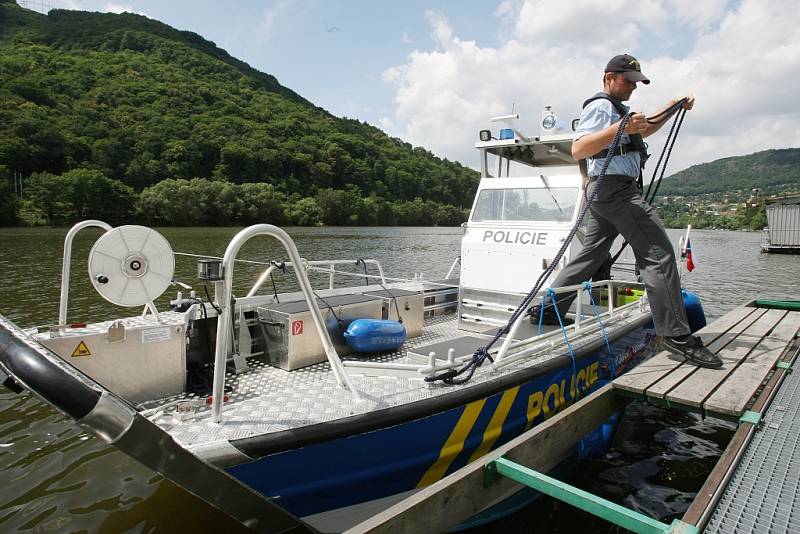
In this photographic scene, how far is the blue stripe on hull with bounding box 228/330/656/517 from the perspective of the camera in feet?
8.86

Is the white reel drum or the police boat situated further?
the white reel drum

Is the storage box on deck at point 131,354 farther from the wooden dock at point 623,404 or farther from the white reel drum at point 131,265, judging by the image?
the wooden dock at point 623,404

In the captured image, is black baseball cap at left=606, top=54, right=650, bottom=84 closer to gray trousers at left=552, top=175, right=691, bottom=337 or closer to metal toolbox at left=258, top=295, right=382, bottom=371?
gray trousers at left=552, top=175, right=691, bottom=337

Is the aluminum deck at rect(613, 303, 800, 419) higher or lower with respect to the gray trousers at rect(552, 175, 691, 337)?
lower

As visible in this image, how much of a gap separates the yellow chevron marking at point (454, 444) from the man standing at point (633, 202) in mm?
1939

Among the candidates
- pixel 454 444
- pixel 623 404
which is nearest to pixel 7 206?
pixel 454 444

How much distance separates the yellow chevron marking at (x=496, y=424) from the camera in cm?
358

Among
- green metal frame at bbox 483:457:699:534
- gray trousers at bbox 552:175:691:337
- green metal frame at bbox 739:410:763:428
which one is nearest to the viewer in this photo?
green metal frame at bbox 483:457:699:534

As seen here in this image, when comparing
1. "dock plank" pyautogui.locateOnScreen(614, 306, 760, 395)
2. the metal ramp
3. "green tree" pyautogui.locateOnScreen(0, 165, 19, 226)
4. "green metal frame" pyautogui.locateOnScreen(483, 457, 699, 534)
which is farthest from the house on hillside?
"green tree" pyautogui.locateOnScreen(0, 165, 19, 226)

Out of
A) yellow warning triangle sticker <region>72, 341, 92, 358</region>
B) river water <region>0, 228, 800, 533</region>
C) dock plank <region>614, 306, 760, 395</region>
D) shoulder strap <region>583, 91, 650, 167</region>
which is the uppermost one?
shoulder strap <region>583, 91, 650, 167</region>

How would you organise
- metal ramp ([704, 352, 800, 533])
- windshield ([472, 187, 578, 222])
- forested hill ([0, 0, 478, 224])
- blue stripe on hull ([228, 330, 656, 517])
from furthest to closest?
forested hill ([0, 0, 478, 224]) → windshield ([472, 187, 578, 222]) → blue stripe on hull ([228, 330, 656, 517]) → metal ramp ([704, 352, 800, 533])

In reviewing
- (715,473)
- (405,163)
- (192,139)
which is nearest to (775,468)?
(715,473)

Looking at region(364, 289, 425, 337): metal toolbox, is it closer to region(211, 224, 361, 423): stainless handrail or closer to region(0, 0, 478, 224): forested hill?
region(211, 224, 361, 423): stainless handrail

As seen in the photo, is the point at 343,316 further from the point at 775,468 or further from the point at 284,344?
the point at 775,468
